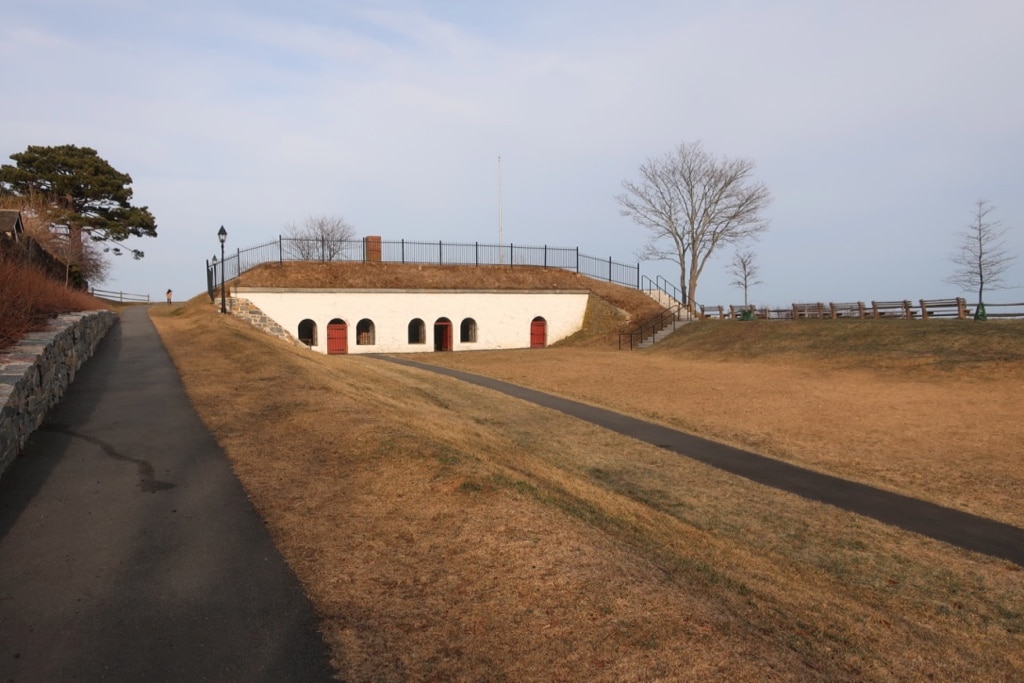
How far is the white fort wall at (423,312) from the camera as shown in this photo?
3838cm

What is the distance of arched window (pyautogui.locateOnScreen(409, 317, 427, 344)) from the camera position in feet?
139

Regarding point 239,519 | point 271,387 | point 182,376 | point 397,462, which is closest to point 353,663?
point 239,519

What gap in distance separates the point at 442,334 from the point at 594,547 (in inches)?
1490

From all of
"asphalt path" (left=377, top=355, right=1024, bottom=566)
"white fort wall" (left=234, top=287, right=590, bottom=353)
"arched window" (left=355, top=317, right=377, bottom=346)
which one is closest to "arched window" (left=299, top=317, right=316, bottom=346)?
"white fort wall" (left=234, top=287, right=590, bottom=353)

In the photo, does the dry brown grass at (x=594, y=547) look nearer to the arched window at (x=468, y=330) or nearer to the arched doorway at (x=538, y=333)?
the arched window at (x=468, y=330)

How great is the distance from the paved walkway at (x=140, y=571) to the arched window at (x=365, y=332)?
31411 millimetres

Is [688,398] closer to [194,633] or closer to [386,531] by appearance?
[386,531]

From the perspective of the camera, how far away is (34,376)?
945cm

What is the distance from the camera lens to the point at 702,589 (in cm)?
616

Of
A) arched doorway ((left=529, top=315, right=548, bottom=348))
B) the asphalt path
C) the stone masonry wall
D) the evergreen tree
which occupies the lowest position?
the asphalt path

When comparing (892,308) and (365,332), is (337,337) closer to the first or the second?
(365,332)

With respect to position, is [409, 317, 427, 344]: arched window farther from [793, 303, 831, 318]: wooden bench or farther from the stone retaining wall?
the stone retaining wall

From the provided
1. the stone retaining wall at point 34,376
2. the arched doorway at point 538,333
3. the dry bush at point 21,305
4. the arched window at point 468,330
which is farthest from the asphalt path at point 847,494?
the arched doorway at point 538,333

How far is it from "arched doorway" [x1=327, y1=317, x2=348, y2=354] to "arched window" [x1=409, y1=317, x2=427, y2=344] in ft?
14.5
